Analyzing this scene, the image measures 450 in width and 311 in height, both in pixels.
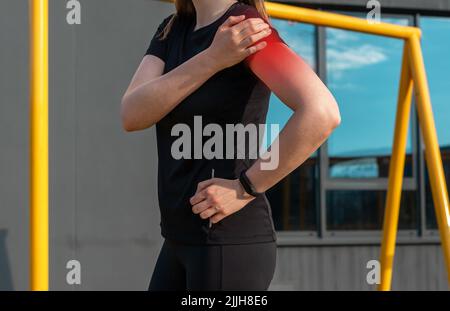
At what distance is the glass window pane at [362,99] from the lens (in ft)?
13.5

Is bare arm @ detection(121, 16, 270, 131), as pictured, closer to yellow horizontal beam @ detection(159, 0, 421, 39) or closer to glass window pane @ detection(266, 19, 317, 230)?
yellow horizontal beam @ detection(159, 0, 421, 39)

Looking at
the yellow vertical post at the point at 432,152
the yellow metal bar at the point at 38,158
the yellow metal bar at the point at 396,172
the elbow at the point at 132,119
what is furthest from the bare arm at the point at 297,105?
the yellow metal bar at the point at 396,172

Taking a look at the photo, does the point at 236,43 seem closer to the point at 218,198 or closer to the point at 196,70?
the point at 196,70

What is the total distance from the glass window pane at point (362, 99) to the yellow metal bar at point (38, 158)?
2.86 meters

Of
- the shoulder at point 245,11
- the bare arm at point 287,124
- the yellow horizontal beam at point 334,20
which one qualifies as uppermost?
the yellow horizontal beam at point 334,20

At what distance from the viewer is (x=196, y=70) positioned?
41.6 inches

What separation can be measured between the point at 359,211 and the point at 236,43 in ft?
10.8

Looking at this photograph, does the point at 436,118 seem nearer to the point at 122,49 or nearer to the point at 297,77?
the point at 122,49

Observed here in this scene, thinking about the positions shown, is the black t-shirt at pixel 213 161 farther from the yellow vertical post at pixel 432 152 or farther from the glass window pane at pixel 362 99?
the glass window pane at pixel 362 99

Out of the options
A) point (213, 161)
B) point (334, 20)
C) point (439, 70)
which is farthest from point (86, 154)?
point (439, 70)

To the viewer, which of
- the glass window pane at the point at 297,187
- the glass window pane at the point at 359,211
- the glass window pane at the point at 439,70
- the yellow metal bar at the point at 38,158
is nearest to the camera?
the yellow metal bar at the point at 38,158

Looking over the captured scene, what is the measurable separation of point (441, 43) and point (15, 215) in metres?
3.09

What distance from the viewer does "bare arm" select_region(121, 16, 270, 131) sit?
104 cm

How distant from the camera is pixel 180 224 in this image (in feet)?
3.68
